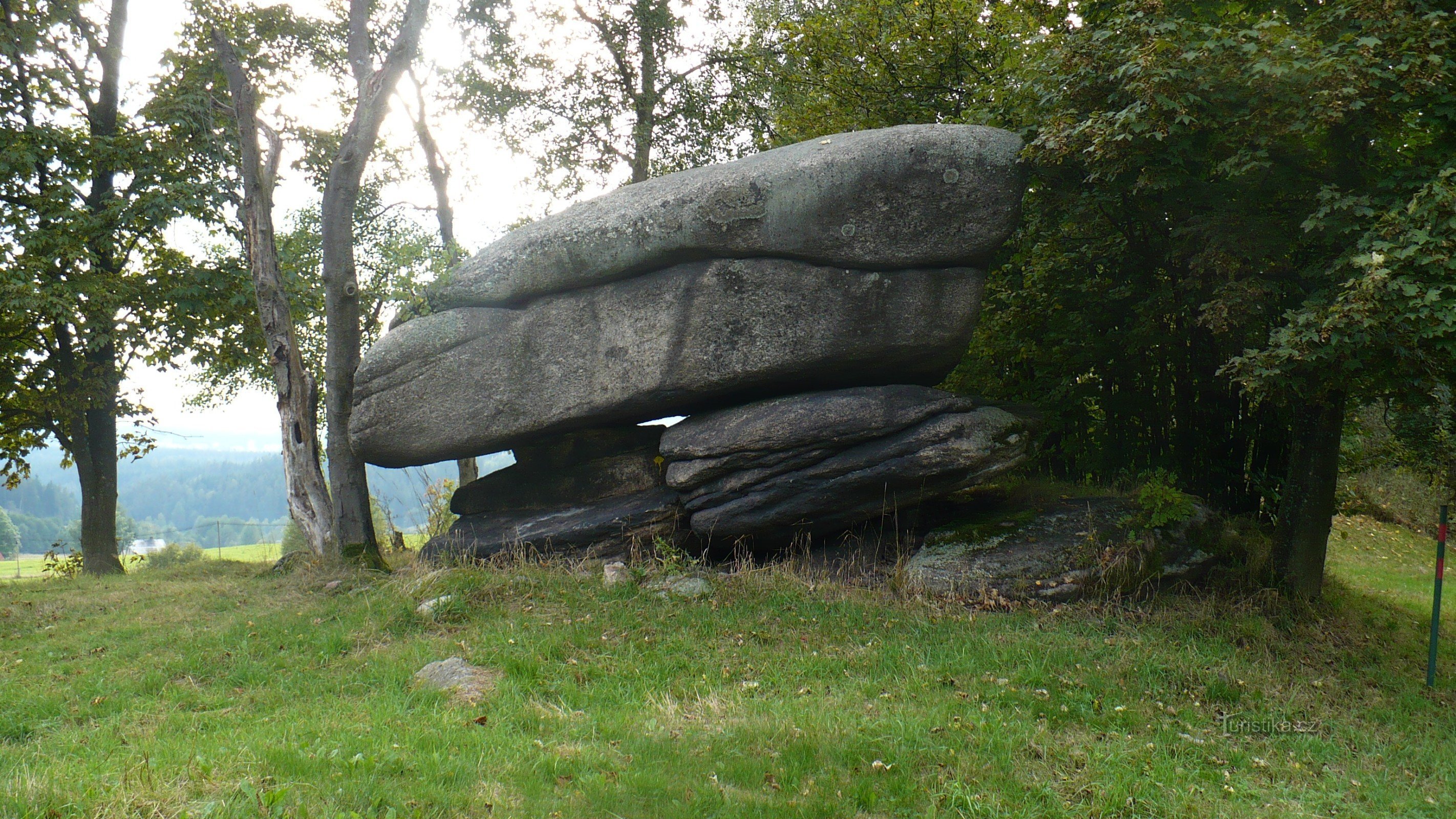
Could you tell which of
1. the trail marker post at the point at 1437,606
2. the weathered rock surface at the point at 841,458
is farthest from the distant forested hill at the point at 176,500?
the trail marker post at the point at 1437,606

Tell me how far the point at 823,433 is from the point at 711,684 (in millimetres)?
4105

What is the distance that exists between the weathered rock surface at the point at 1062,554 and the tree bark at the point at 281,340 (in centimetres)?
962

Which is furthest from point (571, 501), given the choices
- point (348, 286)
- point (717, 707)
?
point (717, 707)

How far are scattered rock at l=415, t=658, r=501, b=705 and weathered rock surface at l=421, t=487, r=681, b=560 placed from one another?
11.8 feet

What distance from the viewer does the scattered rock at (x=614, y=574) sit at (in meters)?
10.1

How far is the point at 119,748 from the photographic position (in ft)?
18.3

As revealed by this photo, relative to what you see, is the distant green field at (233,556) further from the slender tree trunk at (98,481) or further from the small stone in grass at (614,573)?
the small stone in grass at (614,573)

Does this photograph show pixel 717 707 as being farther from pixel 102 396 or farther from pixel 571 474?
pixel 102 396

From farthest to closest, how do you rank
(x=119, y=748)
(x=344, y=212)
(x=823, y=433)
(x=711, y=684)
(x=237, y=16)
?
(x=237, y=16)
(x=344, y=212)
(x=823, y=433)
(x=711, y=684)
(x=119, y=748)

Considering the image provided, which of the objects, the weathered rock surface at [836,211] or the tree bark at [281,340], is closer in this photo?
the weathered rock surface at [836,211]

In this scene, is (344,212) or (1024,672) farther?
(344,212)

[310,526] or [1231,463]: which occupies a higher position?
[1231,463]

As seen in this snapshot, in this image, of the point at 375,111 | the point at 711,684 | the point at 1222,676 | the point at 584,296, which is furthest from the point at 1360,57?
the point at 375,111

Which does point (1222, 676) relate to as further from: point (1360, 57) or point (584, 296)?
point (584, 296)
